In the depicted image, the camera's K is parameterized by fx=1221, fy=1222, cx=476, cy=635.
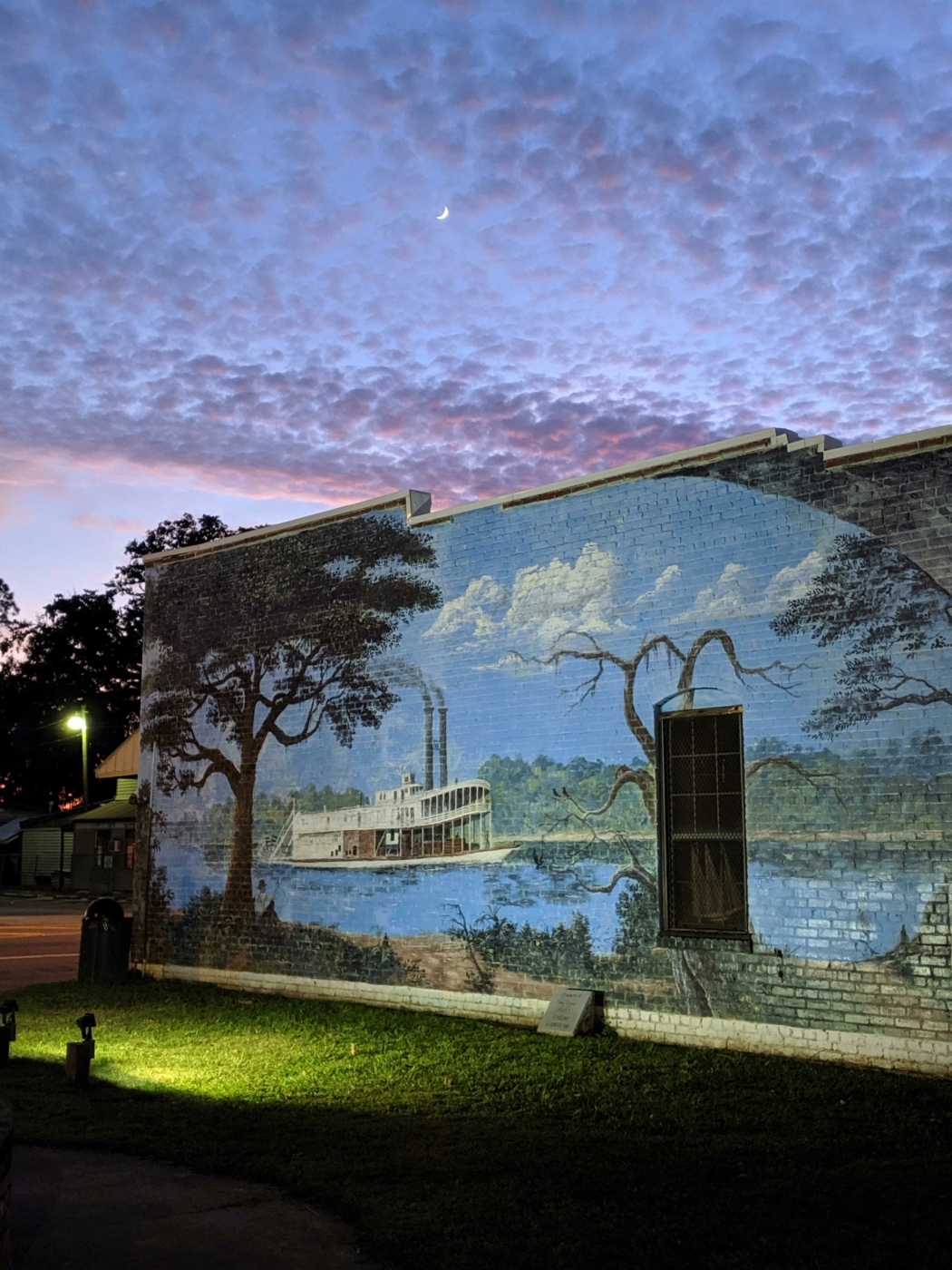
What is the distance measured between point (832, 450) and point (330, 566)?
709 centimetres

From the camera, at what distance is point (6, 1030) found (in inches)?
432

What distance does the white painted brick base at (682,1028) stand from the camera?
1001 centimetres

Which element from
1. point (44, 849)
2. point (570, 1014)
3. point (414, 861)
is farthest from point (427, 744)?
point (44, 849)

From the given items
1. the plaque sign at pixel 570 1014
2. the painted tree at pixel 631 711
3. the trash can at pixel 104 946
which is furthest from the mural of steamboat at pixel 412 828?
the trash can at pixel 104 946

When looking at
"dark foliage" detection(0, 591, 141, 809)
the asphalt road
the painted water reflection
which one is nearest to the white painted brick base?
the painted water reflection

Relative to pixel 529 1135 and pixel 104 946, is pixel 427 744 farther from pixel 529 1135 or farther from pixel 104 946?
pixel 529 1135

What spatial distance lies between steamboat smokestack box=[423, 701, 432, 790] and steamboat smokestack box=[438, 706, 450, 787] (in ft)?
0.49

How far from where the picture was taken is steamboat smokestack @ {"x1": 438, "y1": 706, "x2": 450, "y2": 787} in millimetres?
14016

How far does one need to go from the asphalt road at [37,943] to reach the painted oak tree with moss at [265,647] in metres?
3.50

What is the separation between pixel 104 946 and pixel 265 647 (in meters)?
4.80

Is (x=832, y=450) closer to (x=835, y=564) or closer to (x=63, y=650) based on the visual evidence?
(x=835, y=564)

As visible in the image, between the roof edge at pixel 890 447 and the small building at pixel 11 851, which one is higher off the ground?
the roof edge at pixel 890 447

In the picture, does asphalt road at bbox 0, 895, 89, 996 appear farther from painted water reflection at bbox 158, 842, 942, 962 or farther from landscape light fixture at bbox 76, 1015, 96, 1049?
landscape light fixture at bbox 76, 1015, 96, 1049

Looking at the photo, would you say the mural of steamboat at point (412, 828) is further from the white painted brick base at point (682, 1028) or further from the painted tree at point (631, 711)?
the white painted brick base at point (682, 1028)
